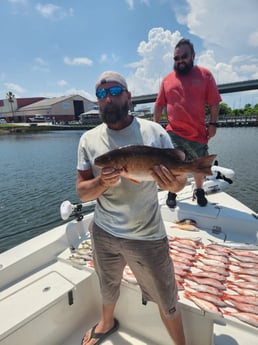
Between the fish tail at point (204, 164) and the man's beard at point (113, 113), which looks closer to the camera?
the fish tail at point (204, 164)

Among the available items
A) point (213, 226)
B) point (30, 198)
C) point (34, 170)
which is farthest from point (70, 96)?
point (213, 226)

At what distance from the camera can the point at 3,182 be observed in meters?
14.2

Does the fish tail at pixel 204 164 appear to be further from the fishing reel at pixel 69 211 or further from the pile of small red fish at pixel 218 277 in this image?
the fishing reel at pixel 69 211

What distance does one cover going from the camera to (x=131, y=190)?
Answer: 6.23ft

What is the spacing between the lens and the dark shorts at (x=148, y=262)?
1862 mm

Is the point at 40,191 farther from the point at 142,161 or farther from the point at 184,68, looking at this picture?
the point at 142,161

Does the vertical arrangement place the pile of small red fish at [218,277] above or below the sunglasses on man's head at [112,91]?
below

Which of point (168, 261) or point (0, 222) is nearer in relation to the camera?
point (168, 261)

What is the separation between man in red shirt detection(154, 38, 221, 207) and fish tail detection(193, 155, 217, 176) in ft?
6.83

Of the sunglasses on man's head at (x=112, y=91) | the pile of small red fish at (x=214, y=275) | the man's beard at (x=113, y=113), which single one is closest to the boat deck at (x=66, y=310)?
the pile of small red fish at (x=214, y=275)

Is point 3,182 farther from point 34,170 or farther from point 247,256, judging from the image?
point 247,256

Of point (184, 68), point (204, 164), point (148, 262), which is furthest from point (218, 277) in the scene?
point (184, 68)

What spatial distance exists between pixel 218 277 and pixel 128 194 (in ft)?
5.24

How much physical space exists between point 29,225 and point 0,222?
1.10 metres
